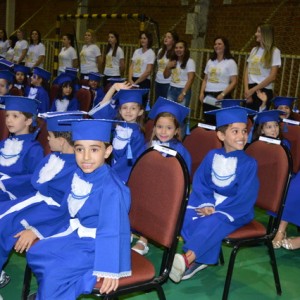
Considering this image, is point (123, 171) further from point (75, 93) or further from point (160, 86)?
point (160, 86)

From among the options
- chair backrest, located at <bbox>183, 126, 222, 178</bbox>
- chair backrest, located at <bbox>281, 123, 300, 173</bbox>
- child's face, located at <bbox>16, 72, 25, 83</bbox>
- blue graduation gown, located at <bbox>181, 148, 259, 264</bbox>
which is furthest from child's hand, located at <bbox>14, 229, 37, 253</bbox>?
child's face, located at <bbox>16, 72, 25, 83</bbox>

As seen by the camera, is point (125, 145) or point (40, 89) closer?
point (125, 145)

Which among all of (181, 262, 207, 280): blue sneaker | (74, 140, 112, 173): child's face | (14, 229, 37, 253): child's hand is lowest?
(181, 262, 207, 280): blue sneaker

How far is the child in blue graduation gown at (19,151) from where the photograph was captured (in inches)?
109

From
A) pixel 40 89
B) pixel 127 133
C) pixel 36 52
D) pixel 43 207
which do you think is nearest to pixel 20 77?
pixel 40 89

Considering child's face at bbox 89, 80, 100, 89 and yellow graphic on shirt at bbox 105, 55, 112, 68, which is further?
yellow graphic on shirt at bbox 105, 55, 112, 68

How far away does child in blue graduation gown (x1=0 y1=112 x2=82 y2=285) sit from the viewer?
2.30m

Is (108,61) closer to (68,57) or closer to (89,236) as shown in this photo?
(68,57)

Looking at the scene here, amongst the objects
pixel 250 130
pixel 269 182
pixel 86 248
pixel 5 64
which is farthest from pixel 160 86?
pixel 86 248

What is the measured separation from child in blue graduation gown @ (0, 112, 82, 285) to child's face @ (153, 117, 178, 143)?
76cm

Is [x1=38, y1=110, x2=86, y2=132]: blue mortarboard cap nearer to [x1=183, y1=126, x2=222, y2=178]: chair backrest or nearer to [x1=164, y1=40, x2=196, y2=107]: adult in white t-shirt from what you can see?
[x1=183, y1=126, x2=222, y2=178]: chair backrest

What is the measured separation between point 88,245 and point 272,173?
1214mm

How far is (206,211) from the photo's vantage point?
8.59 ft

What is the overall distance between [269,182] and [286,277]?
0.73 m
